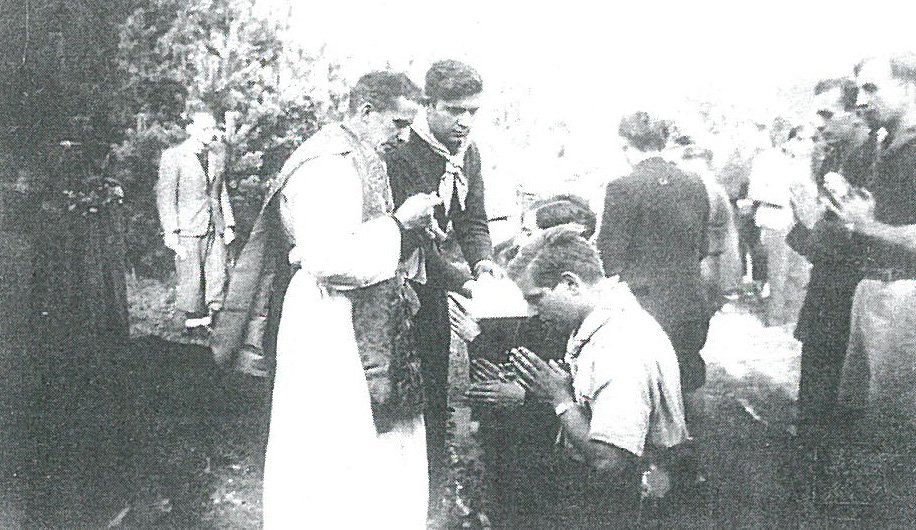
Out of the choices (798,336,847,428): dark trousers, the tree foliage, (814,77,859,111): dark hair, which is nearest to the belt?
(798,336,847,428): dark trousers

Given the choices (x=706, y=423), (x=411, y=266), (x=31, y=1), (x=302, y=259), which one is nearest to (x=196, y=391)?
(x=302, y=259)

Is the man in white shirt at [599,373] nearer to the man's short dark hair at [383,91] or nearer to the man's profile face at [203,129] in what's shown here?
the man's short dark hair at [383,91]

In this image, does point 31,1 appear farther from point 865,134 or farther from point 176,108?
point 865,134

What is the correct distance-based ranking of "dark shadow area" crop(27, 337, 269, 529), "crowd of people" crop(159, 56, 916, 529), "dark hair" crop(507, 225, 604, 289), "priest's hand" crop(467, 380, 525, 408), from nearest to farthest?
"dark hair" crop(507, 225, 604, 289)
"crowd of people" crop(159, 56, 916, 529)
"priest's hand" crop(467, 380, 525, 408)
"dark shadow area" crop(27, 337, 269, 529)

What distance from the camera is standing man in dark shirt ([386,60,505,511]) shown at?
10.3 ft

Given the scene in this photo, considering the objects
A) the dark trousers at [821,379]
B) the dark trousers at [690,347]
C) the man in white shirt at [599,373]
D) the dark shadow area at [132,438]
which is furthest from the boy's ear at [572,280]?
the dark shadow area at [132,438]

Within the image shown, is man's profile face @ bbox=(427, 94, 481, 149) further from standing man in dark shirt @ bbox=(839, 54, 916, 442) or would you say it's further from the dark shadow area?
standing man in dark shirt @ bbox=(839, 54, 916, 442)

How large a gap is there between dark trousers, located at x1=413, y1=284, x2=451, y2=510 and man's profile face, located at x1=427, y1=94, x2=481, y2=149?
1.66 feet

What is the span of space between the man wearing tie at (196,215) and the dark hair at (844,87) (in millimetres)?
2059

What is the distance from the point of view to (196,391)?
131 inches

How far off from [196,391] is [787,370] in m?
2.05

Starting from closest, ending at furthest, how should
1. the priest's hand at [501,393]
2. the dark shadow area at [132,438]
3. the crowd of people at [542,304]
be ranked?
1. the crowd of people at [542,304]
2. the priest's hand at [501,393]
3. the dark shadow area at [132,438]

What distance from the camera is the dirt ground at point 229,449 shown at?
3227mm

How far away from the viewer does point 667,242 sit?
319 cm
